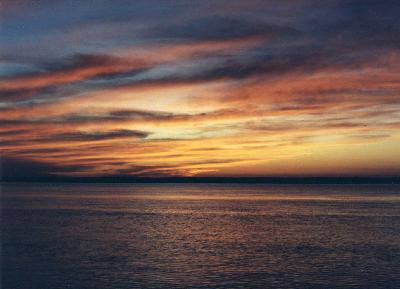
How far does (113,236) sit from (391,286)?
37.6 metres

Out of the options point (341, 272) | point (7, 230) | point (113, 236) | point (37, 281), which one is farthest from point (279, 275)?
point (7, 230)

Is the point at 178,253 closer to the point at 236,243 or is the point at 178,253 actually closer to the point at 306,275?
the point at 236,243

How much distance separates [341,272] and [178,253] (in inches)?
629

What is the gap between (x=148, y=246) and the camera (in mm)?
58406

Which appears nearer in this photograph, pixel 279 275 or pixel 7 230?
pixel 279 275

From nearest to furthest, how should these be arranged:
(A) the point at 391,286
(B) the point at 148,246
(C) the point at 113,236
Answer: (A) the point at 391,286, (B) the point at 148,246, (C) the point at 113,236

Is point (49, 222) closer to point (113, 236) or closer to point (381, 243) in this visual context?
point (113, 236)

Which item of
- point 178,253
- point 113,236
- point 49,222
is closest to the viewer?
point 178,253

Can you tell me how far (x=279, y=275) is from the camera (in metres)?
41.5

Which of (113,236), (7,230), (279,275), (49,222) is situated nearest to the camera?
(279,275)

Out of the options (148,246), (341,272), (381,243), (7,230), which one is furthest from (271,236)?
(7,230)

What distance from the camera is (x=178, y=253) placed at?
5256cm

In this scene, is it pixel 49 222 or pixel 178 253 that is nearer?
pixel 178 253

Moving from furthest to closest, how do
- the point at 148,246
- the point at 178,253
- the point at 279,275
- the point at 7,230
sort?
the point at 7,230, the point at 148,246, the point at 178,253, the point at 279,275
